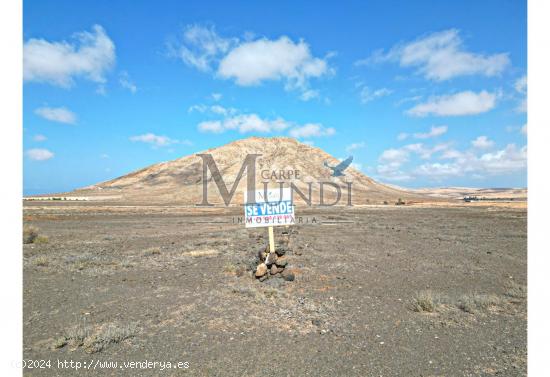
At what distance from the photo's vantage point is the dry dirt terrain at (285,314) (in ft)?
18.4

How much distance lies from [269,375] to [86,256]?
44.1ft

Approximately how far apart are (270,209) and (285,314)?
192 inches

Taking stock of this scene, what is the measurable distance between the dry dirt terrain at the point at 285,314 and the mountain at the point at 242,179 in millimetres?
66246

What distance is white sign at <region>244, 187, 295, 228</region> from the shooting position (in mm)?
12047

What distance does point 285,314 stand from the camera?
309 inches

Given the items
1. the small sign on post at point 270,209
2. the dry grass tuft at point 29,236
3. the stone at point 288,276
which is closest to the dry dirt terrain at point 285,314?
the stone at point 288,276

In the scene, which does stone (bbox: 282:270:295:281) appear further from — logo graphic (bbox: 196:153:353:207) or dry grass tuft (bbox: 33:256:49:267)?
logo graphic (bbox: 196:153:353:207)

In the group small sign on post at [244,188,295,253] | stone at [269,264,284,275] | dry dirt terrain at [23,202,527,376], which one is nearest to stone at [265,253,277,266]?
stone at [269,264,284,275]

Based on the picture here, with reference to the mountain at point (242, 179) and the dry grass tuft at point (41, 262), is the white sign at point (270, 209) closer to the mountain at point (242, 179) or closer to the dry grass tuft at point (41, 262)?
the dry grass tuft at point (41, 262)

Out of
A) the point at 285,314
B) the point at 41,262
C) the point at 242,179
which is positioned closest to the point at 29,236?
the point at 41,262

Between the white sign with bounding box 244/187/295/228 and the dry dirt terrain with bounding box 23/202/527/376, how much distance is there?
74.9 inches

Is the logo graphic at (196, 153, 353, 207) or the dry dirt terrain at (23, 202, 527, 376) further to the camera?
the logo graphic at (196, 153, 353, 207)
